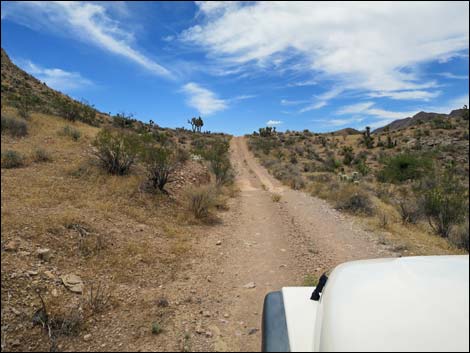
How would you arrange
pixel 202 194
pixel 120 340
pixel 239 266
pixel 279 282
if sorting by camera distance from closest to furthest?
pixel 120 340, pixel 279 282, pixel 239 266, pixel 202 194

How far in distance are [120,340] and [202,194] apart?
18.9 ft

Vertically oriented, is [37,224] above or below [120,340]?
above

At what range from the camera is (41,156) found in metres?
9.37

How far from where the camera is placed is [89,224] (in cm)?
605

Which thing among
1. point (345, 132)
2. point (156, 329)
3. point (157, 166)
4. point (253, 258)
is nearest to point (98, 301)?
point (156, 329)

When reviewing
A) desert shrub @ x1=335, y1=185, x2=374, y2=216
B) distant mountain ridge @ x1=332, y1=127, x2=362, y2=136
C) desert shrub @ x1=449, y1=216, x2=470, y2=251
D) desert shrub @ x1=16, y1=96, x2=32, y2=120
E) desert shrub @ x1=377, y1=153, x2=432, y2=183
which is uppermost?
distant mountain ridge @ x1=332, y1=127, x2=362, y2=136

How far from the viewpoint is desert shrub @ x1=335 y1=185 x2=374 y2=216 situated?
10.4 m

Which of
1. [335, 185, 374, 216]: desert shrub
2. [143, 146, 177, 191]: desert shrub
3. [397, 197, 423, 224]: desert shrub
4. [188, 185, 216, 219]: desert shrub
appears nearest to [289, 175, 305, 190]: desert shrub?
[335, 185, 374, 216]: desert shrub

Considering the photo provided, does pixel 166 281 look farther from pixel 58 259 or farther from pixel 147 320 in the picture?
pixel 58 259

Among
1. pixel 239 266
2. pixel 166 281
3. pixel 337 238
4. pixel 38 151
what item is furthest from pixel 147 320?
pixel 38 151

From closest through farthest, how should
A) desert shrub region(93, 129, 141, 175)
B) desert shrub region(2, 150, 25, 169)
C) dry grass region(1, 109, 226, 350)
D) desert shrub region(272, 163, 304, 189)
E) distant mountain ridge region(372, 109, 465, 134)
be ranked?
dry grass region(1, 109, 226, 350), desert shrub region(2, 150, 25, 169), desert shrub region(93, 129, 141, 175), desert shrub region(272, 163, 304, 189), distant mountain ridge region(372, 109, 465, 134)

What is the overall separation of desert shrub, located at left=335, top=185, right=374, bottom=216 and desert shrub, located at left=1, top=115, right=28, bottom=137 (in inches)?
436

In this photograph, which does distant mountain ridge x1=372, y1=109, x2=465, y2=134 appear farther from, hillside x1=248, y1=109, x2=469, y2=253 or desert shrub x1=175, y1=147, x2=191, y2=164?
desert shrub x1=175, y1=147, x2=191, y2=164

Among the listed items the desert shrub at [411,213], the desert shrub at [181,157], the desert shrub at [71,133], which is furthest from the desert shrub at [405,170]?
the desert shrub at [71,133]
